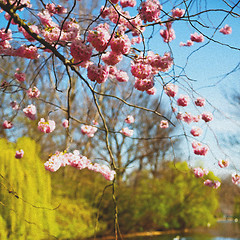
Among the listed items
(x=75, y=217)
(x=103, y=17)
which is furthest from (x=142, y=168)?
(x=103, y=17)

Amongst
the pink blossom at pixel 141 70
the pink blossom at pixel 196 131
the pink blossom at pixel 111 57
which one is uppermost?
the pink blossom at pixel 111 57

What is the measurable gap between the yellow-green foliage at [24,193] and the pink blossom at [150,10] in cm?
218

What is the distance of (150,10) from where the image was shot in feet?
6.28

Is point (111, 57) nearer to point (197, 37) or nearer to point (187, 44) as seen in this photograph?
point (197, 37)

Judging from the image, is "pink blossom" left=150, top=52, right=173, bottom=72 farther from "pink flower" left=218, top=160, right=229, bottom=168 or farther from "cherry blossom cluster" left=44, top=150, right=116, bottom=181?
"pink flower" left=218, top=160, right=229, bottom=168

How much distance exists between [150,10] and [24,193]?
2783mm

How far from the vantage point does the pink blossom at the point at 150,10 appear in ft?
6.24

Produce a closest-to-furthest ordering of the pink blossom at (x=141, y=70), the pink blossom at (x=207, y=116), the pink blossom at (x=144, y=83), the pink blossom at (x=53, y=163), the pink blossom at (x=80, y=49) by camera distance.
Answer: the pink blossom at (x=80, y=49) → the pink blossom at (x=141, y=70) → the pink blossom at (x=144, y=83) → the pink blossom at (x=53, y=163) → the pink blossom at (x=207, y=116)

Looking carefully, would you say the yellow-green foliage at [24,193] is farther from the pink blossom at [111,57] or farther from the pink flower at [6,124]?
the pink blossom at [111,57]

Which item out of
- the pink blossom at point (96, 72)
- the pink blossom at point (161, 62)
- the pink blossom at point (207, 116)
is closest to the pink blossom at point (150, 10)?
the pink blossom at point (161, 62)

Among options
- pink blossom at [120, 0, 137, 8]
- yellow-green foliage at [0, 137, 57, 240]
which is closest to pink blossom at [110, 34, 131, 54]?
pink blossom at [120, 0, 137, 8]

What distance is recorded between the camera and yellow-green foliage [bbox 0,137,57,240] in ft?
11.0

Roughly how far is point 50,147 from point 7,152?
6.16 m

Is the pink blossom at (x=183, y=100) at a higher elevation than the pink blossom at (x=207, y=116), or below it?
higher
